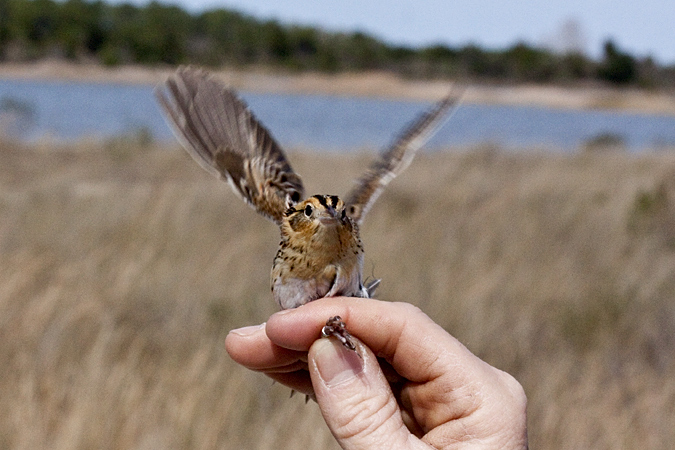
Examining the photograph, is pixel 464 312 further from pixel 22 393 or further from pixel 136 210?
pixel 136 210

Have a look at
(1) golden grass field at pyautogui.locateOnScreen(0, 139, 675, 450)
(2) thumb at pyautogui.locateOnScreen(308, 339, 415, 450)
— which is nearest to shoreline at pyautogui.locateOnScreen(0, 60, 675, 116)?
(1) golden grass field at pyautogui.locateOnScreen(0, 139, 675, 450)

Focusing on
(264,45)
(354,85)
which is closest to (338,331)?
(354,85)

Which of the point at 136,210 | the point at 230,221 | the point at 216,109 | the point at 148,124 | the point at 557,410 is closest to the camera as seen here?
the point at 216,109

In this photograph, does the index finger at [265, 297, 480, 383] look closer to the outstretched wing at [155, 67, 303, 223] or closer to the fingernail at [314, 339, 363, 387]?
the fingernail at [314, 339, 363, 387]

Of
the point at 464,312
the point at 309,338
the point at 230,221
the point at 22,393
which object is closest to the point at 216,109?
the point at 309,338

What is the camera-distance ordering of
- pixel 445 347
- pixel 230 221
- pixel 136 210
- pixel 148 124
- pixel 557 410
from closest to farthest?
pixel 445 347 → pixel 557 410 → pixel 136 210 → pixel 230 221 → pixel 148 124

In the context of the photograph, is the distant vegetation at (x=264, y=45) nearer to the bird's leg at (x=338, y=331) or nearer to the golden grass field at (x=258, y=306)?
the golden grass field at (x=258, y=306)

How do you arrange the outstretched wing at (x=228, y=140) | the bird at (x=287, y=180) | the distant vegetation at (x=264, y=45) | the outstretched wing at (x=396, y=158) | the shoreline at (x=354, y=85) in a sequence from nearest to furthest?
the bird at (x=287, y=180) → the outstretched wing at (x=396, y=158) → the outstretched wing at (x=228, y=140) → the shoreline at (x=354, y=85) → the distant vegetation at (x=264, y=45)

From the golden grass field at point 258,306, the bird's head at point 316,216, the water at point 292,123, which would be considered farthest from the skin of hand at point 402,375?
the water at point 292,123
